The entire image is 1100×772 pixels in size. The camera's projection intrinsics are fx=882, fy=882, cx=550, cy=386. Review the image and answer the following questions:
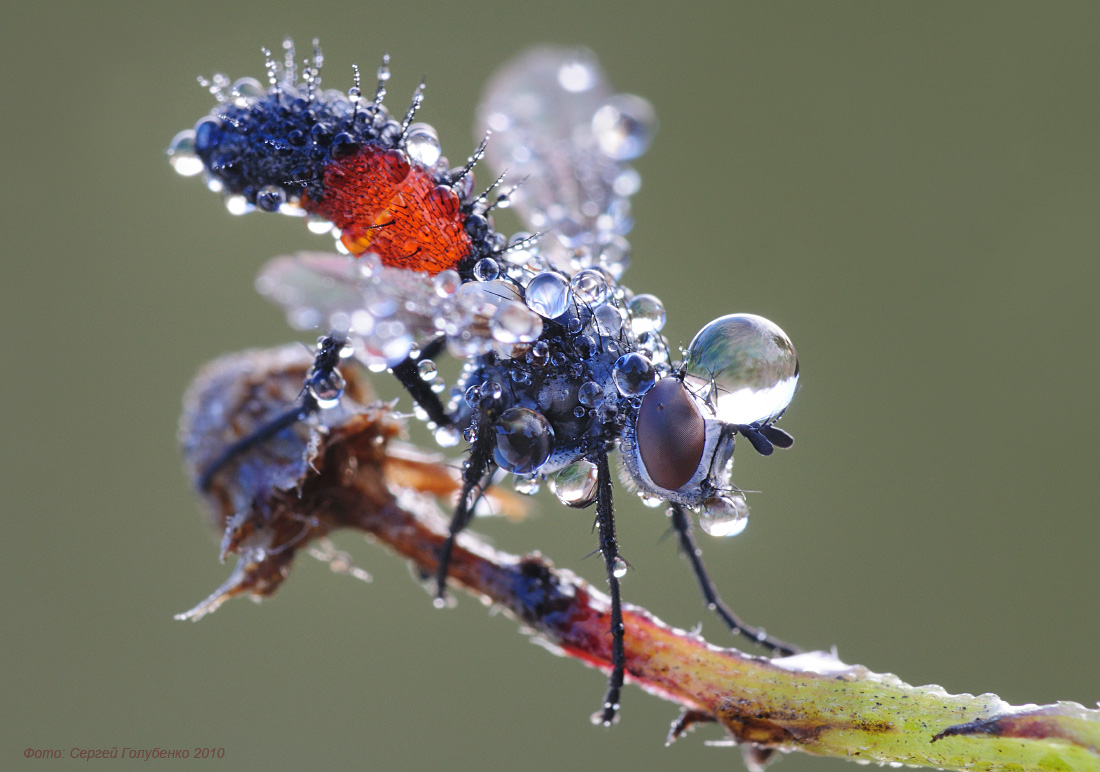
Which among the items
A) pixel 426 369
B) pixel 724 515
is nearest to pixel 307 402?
pixel 426 369

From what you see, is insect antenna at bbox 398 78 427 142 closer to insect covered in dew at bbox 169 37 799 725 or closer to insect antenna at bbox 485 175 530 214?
insect covered in dew at bbox 169 37 799 725

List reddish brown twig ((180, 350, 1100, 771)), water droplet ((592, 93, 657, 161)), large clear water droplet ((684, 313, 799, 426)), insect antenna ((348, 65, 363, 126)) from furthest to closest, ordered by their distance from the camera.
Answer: water droplet ((592, 93, 657, 161))
insect antenna ((348, 65, 363, 126))
large clear water droplet ((684, 313, 799, 426))
reddish brown twig ((180, 350, 1100, 771))

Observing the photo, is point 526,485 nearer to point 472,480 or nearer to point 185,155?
point 472,480

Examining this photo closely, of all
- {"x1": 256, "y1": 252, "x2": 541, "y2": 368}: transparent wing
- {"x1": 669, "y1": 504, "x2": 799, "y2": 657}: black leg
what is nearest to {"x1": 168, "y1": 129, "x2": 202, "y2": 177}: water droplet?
{"x1": 256, "y1": 252, "x2": 541, "y2": 368}: transparent wing

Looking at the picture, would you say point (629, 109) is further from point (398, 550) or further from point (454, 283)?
point (398, 550)

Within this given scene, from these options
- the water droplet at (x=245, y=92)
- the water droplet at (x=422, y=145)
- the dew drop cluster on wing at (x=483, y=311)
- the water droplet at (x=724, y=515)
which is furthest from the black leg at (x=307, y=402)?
the water droplet at (x=724, y=515)

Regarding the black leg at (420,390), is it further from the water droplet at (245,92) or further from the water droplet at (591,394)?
the water droplet at (245,92)
